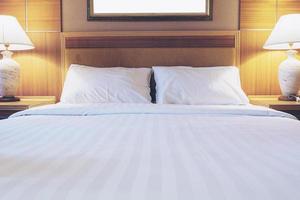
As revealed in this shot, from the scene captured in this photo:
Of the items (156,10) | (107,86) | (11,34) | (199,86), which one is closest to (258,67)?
(199,86)

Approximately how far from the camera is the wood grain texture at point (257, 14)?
9.20 ft

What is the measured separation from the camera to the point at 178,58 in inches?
110

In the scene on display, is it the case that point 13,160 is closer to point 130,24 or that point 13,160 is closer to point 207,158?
point 207,158

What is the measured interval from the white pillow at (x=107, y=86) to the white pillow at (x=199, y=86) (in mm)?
143

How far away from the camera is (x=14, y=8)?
9.32ft

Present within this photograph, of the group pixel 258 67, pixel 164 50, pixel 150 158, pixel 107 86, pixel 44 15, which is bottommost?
pixel 150 158

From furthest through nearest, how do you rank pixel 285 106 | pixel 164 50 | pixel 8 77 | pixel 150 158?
pixel 164 50, pixel 8 77, pixel 285 106, pixel 150 158

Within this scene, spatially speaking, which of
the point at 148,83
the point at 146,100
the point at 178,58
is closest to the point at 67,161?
the point at 146,100

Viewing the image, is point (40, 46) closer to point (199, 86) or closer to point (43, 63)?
point (43, 63)

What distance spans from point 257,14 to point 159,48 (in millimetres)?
905

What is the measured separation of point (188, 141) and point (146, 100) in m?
1.19

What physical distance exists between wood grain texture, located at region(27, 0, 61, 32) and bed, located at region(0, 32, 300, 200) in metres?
1.20

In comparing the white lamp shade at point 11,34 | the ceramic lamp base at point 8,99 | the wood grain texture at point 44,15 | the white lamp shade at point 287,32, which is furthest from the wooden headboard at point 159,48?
the ceramic lamp base at point 8,99

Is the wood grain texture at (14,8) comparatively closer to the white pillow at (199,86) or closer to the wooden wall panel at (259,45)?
the white pillow at (199,86)
